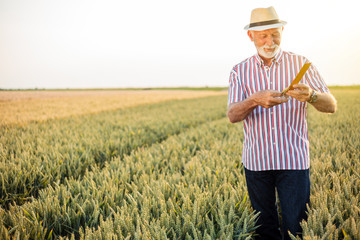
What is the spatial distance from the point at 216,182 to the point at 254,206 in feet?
2.41

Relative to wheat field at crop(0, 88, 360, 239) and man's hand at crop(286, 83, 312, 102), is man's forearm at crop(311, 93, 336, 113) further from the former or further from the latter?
wheat field at crop(0, 88, 360, 239)

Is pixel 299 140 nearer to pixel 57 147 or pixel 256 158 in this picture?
pixel 256 158

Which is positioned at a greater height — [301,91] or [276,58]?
[276,58]

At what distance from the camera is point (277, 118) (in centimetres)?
194

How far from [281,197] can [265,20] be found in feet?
4.65

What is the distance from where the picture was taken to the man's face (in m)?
1.81

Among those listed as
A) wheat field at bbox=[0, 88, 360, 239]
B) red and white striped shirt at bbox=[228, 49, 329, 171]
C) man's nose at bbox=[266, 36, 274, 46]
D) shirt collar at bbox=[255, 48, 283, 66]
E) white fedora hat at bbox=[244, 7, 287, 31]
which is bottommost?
wheat field at bbox=[0, 88, 360, 239]

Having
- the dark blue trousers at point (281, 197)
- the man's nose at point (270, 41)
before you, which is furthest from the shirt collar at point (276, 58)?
the dark blue trousers at point (281, 197)

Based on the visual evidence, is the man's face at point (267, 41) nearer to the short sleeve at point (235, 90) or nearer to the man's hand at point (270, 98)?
the short sleeve at point (235, 90)

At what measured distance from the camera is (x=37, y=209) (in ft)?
8.06

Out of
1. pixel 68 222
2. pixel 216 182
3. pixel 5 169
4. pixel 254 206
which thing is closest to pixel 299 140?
pixel 254 206

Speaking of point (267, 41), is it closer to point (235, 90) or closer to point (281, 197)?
point (235, 90)

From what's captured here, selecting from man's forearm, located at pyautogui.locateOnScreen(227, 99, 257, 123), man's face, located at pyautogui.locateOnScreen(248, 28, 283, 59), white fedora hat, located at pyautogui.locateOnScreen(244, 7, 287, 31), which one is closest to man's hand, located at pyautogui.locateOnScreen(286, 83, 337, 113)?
man's forearm, located at pyautogui.locateOnScreen(227, 99, 257, 123)

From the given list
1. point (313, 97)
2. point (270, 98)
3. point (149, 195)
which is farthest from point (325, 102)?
point (149, 195)
